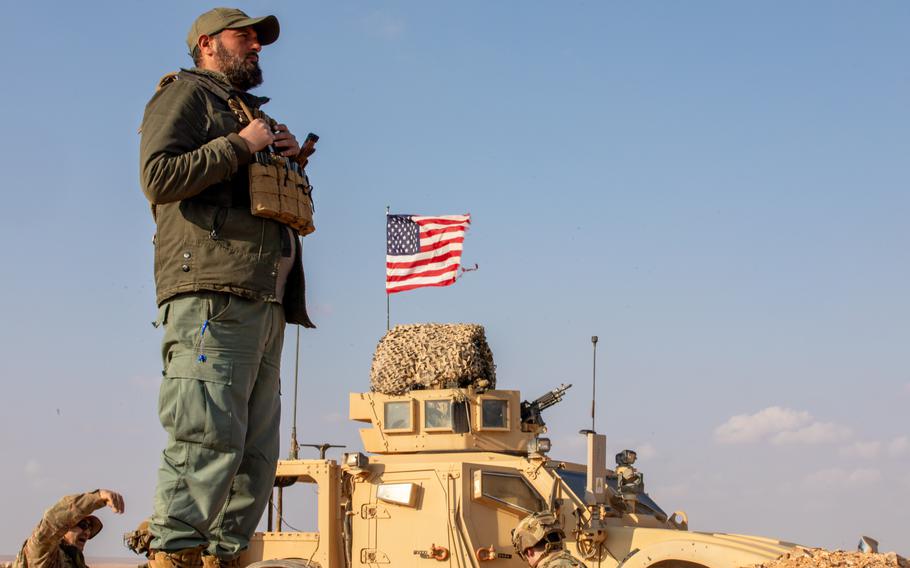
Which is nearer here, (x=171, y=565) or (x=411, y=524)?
(x=171, y=565)

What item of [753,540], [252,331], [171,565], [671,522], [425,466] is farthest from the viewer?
[671,522]

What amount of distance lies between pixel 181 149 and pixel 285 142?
1.43ft

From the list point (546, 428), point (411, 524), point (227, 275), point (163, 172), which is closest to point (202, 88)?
point (163, 172)

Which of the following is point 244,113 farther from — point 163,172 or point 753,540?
point 753,540

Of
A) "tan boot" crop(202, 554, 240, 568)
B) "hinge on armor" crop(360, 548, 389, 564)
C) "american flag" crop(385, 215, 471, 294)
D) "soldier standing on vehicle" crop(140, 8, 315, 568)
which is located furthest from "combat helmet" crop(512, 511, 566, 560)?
"american flag" crop(385, 215, 471, 294)

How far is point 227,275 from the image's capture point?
375 centimetres

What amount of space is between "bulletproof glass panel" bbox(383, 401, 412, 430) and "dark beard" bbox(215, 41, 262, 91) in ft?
26.0

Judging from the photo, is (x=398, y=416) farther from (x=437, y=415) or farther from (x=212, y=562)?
(x=212, y=562)

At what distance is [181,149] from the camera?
3773mm

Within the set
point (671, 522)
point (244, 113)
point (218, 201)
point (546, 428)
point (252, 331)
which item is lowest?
point (671, 522)

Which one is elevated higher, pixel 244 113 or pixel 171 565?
pixel 244 113

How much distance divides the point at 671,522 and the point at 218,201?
9.29m

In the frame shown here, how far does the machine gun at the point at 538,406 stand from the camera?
1241 centimetres

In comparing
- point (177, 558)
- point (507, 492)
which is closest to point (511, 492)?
point (507, 492)
